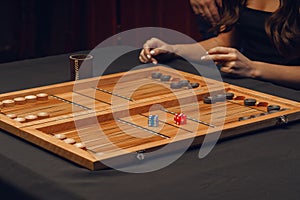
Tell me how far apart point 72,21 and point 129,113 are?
10.7ft

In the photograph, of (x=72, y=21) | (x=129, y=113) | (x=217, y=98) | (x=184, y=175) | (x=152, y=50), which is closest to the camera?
(x=184, y=175)

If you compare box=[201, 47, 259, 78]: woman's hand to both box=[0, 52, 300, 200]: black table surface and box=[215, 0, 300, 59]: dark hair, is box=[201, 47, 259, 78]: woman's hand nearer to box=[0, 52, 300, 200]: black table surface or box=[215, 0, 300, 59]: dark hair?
box=[215, 0, 300, 59]: dark hair

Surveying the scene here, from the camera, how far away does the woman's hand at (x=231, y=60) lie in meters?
2.67

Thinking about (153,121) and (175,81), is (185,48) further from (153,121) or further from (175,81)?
(153,121)

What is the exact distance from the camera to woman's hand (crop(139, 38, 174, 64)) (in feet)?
9.45

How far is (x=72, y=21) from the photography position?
5.40 m

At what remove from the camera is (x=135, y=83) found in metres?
2.60

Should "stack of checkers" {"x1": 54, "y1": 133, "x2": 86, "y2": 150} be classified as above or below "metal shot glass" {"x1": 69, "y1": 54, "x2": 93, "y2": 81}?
below

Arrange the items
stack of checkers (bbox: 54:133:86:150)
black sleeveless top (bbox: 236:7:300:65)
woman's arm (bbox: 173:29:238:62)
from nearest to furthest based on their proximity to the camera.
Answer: stack of checkers (bbox: 54:133:86:150), woman's arm (bbox: 173:29:238:62), black sleeveless top (bbox: 236:7:300:65)

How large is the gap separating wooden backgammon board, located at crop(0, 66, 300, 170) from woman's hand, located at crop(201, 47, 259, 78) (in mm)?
108

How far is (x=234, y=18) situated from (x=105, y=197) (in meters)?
1.73

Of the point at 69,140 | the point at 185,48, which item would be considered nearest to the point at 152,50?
the point at 185,48

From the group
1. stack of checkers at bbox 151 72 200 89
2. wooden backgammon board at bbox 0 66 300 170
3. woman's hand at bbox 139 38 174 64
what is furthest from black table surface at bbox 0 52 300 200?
woman's hand at bbox 139 38 174 64

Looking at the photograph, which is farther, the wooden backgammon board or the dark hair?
the dark hair
